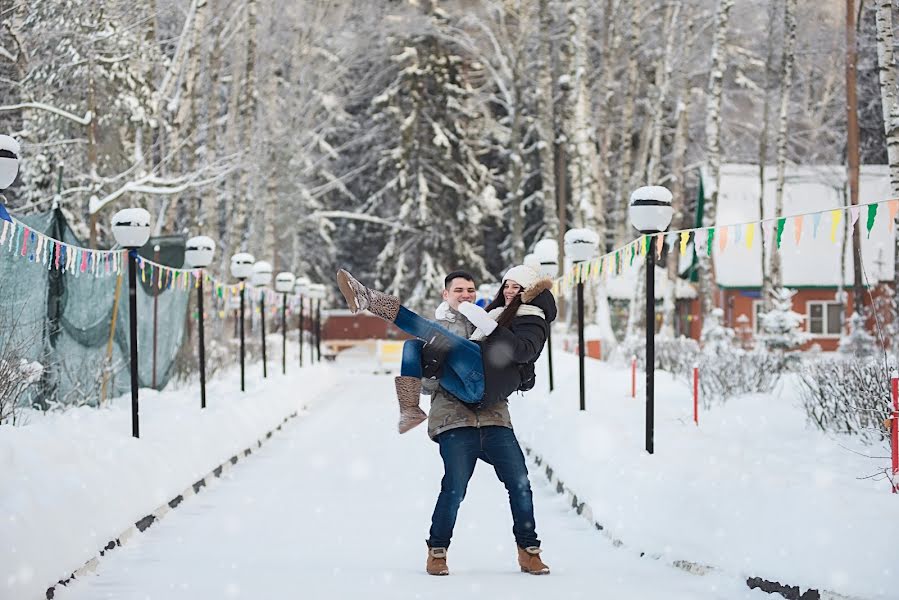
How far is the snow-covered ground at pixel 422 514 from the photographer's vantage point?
289 inches

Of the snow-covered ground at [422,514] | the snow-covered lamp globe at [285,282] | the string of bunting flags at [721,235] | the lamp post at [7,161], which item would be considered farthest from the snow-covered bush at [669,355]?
the lamp post at [7,161]

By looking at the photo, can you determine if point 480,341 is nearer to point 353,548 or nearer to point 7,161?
point 353,548

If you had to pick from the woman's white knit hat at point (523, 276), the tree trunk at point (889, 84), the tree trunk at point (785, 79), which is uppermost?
the tree trunk at point (785, 79)

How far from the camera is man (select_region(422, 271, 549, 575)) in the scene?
781 centimetres

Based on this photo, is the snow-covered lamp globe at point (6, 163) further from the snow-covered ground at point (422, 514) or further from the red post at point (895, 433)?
the red post at point (895, 433)

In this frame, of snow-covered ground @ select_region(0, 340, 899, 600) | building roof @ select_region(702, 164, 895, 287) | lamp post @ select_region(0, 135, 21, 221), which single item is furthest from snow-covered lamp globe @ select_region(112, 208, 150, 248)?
building roof @ select_region(702, 164, 895, 287)

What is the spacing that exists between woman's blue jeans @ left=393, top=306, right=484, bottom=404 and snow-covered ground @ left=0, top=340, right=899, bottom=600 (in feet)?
3.98

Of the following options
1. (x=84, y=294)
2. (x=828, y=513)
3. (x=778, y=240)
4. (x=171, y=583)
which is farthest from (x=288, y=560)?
(x=84, y=294)

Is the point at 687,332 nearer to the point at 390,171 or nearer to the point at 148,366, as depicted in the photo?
the point at 390,171

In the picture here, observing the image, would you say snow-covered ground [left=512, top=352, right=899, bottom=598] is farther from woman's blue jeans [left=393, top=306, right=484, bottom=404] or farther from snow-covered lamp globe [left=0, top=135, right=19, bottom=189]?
snow-covered lamp globe [left=0, top=135, right=19, bottom=189]

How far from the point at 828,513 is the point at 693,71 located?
33971 mm

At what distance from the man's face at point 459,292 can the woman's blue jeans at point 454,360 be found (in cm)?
25

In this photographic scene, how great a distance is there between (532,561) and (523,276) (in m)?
1.84

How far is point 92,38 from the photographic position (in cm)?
2062
